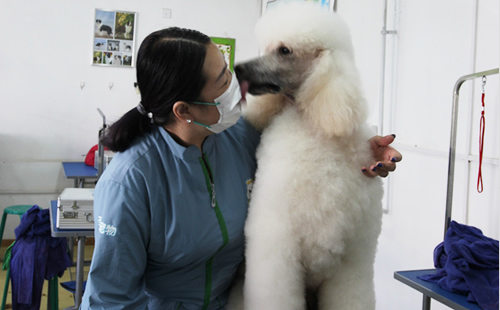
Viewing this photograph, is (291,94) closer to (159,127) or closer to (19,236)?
(159,127)

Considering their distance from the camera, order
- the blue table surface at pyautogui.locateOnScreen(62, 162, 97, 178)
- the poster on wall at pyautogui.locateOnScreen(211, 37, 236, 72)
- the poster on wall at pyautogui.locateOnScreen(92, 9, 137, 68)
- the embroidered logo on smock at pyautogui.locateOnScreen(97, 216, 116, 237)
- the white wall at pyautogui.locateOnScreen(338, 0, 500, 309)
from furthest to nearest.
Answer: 1. the poster on wall at pyautogui.locateOnScreen(211, 37, 236, 72)
2. the poster on wall at pyautogui.locateOnScreen(92, 9, 137, 68)
3. the blue table surface at pyautogui.locateOnScreen(62, 162, 97, 178)
4. the white wall at pyautogui.locateOnScreen(338, 0, 500, 309)
5. the embroidered logo on smock at pyautogui.locateOnScreen(97, 216, 116, 237)

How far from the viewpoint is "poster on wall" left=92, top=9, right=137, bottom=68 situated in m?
3.95

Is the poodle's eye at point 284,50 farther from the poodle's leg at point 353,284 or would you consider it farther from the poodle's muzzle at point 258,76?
the poodle's leg at point 353,284

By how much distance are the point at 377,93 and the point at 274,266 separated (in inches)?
63.7

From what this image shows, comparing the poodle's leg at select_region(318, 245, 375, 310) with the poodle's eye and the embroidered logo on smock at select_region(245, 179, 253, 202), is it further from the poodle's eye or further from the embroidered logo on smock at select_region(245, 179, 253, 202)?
the poodle's eye

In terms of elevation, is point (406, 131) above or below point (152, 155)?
above

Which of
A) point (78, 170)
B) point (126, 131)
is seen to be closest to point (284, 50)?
point (126, 131)

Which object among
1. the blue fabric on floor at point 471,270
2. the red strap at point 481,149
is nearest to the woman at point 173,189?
the blue fabric on floor at point 471,270

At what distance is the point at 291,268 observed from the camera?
1.08m

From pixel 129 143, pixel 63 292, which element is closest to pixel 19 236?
pixel 63 292

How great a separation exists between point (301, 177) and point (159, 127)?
0.36m

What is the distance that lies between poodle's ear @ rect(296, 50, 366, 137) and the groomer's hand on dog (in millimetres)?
104

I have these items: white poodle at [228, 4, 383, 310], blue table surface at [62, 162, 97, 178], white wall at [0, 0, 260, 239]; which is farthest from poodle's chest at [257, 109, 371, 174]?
white wall at [0, 0, 260, 239]

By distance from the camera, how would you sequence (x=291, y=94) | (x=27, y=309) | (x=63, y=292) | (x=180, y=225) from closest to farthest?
1. (x=180, y=225)
2. (x=291, y=94)
3. (x=27, y=309)
4. (x=63, y=292)
